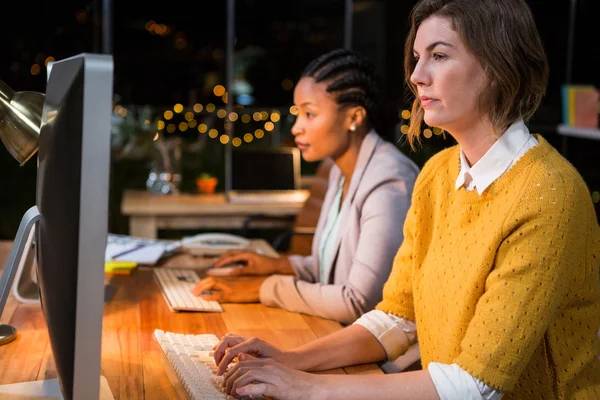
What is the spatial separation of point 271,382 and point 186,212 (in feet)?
10.5

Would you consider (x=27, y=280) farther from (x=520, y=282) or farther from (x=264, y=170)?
(x=264, y=170)

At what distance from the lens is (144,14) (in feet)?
22.9

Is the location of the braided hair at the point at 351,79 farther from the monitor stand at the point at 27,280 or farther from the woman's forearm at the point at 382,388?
the woman's forearm at the point at 382,388

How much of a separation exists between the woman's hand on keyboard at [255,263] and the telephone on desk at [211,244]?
280 millimetres

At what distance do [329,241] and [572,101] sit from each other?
9.60 feet

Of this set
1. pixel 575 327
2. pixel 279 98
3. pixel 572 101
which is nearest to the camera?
pixel 575 327

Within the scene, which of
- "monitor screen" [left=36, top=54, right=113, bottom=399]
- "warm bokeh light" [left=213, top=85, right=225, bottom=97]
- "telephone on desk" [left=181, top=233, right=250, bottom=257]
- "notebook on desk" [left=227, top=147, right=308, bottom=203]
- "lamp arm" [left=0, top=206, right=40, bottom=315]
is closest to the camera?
"monitor screen" [left=36, top=54, right=113, bottom=399]

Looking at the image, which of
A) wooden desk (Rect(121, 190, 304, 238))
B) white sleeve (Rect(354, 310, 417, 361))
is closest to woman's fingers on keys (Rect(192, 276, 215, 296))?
white sleeve (Rect(354, 310, 417, 361))

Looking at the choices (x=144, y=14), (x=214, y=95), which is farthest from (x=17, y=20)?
(x=214, y=95)

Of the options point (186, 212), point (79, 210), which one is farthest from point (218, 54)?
point (79, 210)

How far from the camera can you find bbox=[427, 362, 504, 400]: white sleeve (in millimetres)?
1298

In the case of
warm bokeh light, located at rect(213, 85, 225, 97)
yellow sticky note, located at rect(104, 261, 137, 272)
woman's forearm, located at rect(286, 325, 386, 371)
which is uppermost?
warm bokeh light, located at rect(213, 85, 225, 97)

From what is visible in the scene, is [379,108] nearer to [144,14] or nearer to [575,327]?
[575,327]

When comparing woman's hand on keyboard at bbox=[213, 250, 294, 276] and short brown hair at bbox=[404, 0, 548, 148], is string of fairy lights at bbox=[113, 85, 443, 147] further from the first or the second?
short brown hair at bbox=[404, 0, 548, 148]
